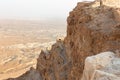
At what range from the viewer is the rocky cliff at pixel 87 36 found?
20250 millimetres

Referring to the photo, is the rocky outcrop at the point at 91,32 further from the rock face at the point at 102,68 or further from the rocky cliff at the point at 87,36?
the rock face at the point at 102,68

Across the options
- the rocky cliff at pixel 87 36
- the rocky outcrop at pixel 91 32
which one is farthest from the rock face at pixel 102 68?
the rocky outcrop at pixel 91 32

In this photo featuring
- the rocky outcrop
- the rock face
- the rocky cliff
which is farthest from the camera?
the rocky cliff

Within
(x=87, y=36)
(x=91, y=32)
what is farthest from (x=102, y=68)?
(x=87, y=36)

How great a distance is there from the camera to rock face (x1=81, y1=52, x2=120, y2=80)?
8539 millimetres

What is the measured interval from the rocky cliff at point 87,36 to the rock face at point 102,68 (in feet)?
20.2

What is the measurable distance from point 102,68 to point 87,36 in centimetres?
1346

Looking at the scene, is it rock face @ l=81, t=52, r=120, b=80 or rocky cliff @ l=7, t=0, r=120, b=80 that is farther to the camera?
rocky cliff @ l=7, t=0, r=120, b=80

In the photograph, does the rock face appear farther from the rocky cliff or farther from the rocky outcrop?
the rocky outcrop

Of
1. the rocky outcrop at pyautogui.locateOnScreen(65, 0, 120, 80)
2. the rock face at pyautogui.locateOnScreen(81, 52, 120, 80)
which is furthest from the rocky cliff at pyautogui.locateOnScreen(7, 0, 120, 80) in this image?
the rock face at pyautogui.locateOnScreen(81, 52, 120, 80)

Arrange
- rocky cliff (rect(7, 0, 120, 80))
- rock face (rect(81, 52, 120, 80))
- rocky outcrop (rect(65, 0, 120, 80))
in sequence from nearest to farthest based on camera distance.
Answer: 1. rock face (rect(81, 52, 120, 80))
2. rocky outcrop (rect(65, 0, 120, 80))
3. rocky cliff (rect(7, 0, 120, 80))

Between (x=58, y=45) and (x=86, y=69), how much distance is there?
25487 millimetres

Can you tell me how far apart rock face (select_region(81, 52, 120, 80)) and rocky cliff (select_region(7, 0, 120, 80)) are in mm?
6169

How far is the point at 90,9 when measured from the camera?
24.4 m
